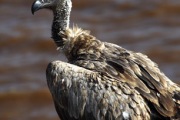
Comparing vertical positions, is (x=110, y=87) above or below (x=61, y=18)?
below

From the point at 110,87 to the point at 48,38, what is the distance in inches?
304

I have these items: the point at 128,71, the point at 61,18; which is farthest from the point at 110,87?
the point at 61,18

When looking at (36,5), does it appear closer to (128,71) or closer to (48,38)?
(128,71)

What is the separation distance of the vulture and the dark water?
180 inches

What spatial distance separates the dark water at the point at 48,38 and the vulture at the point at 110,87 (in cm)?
456

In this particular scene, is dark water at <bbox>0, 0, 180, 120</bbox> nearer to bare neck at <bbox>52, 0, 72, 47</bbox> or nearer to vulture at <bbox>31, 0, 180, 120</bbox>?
bare neck at <bbox>52, 0, 72, 47</bbox>

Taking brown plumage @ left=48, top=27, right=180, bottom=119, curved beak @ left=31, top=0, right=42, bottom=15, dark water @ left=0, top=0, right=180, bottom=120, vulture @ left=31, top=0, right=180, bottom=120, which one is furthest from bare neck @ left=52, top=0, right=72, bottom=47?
dark water @ left=0, top=0, right=180, bottom=120

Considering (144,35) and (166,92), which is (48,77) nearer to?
(166,92)

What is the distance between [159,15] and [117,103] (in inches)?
346

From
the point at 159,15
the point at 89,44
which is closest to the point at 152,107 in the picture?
the point at 89,44

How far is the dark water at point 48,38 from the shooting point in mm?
14258

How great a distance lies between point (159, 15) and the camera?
1717cm

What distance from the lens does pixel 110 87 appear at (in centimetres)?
857

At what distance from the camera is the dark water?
14258mm
